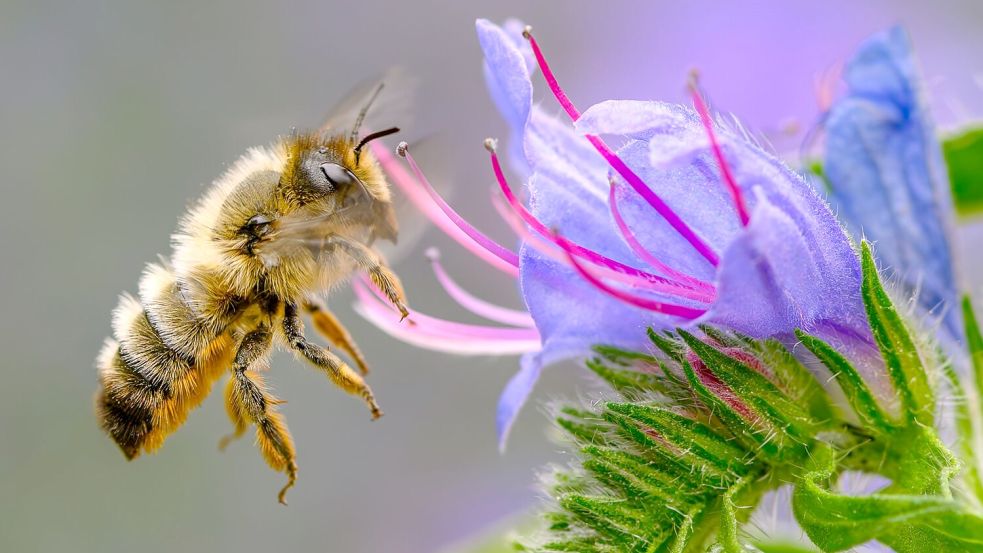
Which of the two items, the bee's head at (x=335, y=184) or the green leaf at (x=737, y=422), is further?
the bee's head at (x=335, y=184)

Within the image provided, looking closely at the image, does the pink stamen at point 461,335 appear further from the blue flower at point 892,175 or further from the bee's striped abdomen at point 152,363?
the blue flower at point 892,175

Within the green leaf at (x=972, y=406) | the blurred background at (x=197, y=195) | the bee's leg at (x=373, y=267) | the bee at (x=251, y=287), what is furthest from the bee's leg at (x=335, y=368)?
the blurred background at (x=197, y=195)

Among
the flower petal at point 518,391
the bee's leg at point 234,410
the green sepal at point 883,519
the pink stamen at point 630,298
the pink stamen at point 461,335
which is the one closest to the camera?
the green sepal at point 883,519

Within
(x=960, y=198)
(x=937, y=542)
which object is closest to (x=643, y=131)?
(x=937, y=542)

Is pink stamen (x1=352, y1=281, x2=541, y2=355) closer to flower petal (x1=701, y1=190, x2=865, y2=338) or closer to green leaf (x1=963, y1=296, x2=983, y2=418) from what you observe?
flower petal (x1=701, y1=190, x2=865, y2=338)

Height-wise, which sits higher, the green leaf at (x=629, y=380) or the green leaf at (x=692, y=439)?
the green leaf at (x=629, y=380)
